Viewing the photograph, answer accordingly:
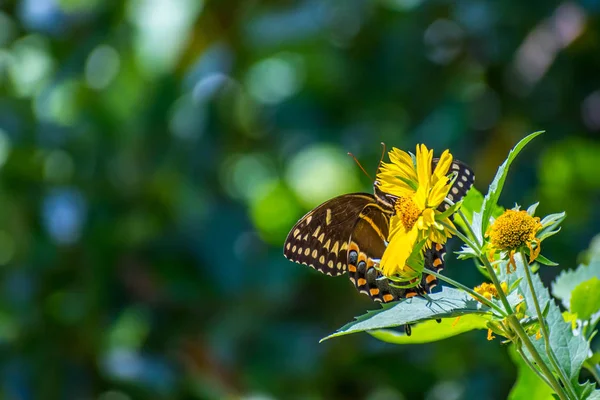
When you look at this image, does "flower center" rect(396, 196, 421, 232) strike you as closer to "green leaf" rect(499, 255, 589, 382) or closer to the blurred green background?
"green leaf" rect(499, 255, 589, 382)

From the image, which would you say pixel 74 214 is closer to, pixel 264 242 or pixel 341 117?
pixel 264 242

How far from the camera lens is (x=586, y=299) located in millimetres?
496

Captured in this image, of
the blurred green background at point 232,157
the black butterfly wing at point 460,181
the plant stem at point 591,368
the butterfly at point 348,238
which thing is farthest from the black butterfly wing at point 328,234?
the blurred green background at point 232,157

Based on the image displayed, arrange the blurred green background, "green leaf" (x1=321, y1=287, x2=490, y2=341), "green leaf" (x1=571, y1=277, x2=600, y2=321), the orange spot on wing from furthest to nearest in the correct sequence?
the blurred green background, the orange spot on wing, "green leaf" (x1=571, y1=277, x2=600, y2=321), "green leaf" (x1=321, y1=287, x2=490, y2=341)

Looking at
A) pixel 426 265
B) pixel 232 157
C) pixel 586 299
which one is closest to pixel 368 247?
pixel 426 265

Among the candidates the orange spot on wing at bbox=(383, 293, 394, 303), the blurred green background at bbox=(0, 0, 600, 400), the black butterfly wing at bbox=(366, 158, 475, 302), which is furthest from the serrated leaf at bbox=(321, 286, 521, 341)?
the blurred green background at bbox=(0, 0, 600, 400)

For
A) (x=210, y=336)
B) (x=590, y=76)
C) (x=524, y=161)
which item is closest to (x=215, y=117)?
(x=210, y=336)

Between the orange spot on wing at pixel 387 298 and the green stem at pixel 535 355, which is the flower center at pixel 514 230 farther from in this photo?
the orange spot on wing at pixel 387 298

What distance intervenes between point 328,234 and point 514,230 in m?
0.36

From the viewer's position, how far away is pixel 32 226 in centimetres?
197

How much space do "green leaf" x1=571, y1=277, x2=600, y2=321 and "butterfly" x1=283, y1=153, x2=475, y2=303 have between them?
0.21m

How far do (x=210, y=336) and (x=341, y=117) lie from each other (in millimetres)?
600

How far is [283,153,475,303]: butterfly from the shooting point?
2.31ft

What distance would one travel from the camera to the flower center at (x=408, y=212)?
43 cm
